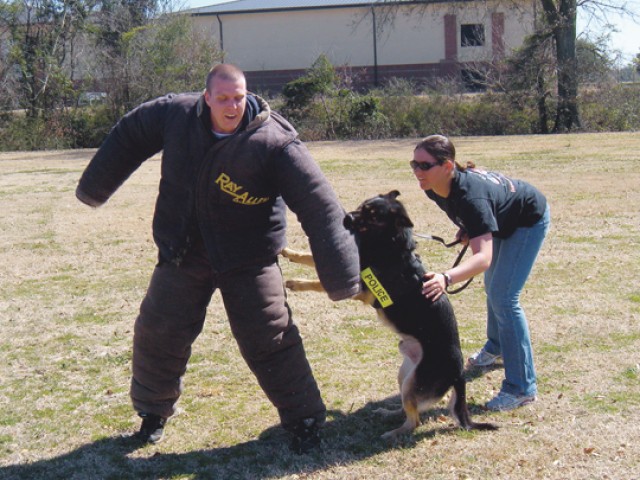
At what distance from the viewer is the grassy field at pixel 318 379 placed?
4.20m

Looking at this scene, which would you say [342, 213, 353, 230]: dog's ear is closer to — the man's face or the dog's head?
the dog's head

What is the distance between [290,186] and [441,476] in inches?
65.1

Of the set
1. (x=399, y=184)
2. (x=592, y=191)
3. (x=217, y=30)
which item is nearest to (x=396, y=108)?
(x=399, y=184)

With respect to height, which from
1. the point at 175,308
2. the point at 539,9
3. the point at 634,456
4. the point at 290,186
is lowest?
the point at 634,456

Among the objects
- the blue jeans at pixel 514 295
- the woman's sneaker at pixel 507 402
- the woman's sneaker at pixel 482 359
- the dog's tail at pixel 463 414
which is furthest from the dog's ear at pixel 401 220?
the woman's sneaker at pixel 482 359

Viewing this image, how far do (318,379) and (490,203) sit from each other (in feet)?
5.95

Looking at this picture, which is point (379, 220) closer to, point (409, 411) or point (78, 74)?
point (409, 411)

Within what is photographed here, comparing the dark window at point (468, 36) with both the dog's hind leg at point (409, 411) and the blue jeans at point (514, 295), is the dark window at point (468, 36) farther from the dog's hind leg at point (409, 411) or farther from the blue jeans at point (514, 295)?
the dog's hind leg at point (409, 411)

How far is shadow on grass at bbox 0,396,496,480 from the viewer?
13.5 ft

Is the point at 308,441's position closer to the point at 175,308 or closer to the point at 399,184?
the point at 175,308

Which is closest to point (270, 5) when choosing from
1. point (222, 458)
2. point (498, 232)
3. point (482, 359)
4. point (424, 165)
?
point (482, 359)

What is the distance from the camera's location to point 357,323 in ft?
21.6

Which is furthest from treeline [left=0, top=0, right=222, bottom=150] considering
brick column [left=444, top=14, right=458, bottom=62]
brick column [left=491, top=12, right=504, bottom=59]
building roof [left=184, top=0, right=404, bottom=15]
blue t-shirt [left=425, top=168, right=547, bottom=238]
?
blue t-shirt [left=425, top=168, right=547, bottom=238]

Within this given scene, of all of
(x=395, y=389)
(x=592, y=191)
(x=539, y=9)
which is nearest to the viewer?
(x=395, y=389)
